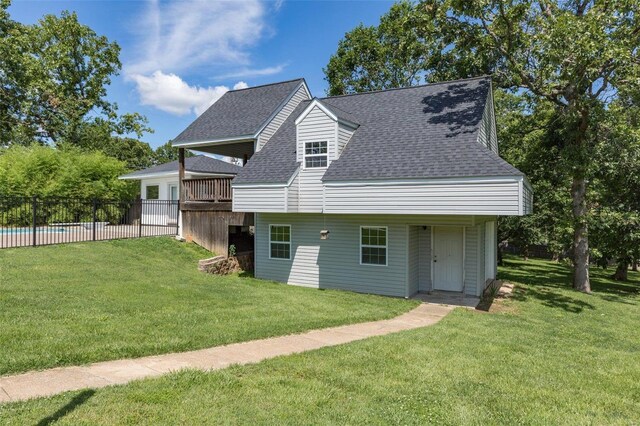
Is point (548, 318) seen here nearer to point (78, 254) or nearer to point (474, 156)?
point (474, 156)

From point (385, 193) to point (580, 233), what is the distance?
34.0ft

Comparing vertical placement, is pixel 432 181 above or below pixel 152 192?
below

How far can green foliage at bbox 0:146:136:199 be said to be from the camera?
68.6 ft

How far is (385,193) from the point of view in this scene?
1156cm

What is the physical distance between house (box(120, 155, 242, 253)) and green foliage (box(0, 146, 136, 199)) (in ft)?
5.12

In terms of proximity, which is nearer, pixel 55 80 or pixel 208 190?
pixel 208 190

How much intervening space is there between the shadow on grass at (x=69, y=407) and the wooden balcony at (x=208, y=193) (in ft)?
39.9

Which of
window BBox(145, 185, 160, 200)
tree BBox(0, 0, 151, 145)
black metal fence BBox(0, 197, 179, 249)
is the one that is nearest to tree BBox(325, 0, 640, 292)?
black metal fence BBox(0, 197, 179, 249)

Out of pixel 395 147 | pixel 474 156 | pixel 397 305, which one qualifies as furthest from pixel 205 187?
pixel 474 156

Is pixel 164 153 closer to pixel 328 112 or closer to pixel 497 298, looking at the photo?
pixel 328 112

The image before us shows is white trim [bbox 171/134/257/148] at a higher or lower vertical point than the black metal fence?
higher

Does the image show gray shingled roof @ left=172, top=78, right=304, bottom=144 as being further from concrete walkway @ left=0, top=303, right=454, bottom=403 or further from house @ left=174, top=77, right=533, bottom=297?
concrete walkway @ left=0, top=303, right=454, bottom=403

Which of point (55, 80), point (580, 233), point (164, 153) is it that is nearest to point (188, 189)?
point (580, 233)

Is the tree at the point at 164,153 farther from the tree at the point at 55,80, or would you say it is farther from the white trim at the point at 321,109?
the white trim at the point at 321,109
